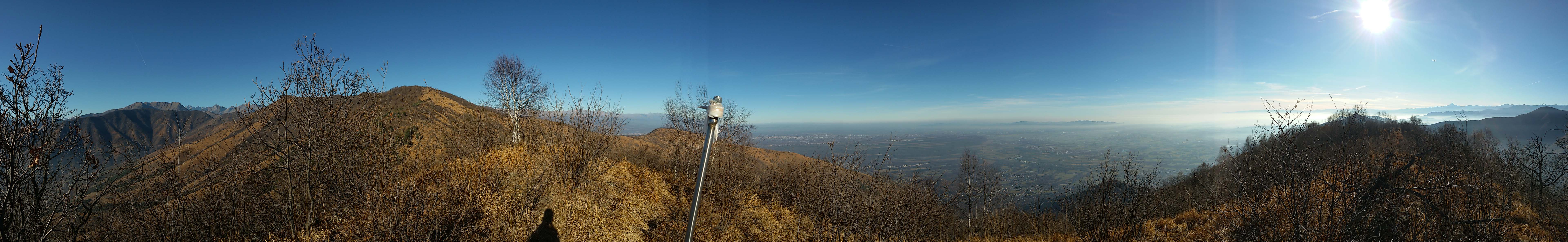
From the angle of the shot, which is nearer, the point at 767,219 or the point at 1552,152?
the point at 767,219

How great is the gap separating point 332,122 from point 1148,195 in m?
11.7

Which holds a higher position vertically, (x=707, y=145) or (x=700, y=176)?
(x=707, y=145)

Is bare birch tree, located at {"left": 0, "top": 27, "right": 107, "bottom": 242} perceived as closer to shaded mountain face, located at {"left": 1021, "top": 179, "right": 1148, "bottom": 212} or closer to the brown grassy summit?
the brown grassy summit

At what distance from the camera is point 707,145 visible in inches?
110

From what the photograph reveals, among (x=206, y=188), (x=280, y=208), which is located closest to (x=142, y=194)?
(x=206, y=188)

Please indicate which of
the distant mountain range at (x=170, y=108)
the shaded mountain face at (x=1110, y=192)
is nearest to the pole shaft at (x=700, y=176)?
the shaded mountain face at (x=1110, y=192)

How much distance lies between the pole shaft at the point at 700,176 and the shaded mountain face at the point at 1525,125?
16.8 meters

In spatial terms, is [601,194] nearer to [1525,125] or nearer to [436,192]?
[436,192]

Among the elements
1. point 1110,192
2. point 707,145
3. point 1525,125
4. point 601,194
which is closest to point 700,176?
point 707,145

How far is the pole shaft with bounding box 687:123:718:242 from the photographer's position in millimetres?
2725

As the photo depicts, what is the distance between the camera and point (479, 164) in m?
6.34

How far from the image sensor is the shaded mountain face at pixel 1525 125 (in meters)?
12.3

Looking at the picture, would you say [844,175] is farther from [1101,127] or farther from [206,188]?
[1101,127]

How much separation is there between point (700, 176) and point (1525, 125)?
47.3 meters
